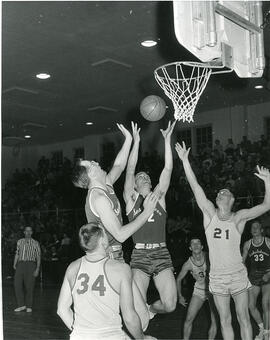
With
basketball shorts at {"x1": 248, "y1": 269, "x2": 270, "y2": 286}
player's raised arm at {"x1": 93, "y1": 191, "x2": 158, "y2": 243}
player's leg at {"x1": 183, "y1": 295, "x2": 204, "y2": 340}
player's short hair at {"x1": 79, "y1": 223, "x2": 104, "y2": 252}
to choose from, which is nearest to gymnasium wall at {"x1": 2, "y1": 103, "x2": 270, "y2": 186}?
basketball shorts at {"x1": 248, "y1": 269, "x2": 270, "y2": 286}

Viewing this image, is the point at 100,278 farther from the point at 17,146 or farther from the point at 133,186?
the point at 17,146

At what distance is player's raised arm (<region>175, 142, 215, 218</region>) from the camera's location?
6.71 meters

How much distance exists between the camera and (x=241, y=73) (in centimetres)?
522

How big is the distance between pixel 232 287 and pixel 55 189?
15.4m

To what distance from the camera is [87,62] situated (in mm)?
12875

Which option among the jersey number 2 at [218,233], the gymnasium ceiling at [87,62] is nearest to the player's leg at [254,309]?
the jersey number 2 at [218,233]

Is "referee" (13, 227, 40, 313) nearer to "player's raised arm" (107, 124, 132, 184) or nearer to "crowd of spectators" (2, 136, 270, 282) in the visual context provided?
"crowd of spectators" (2, 136, 270, 282)

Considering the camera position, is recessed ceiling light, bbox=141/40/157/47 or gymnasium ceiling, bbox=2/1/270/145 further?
recessed ceiling light, bbox=141/40/157/47

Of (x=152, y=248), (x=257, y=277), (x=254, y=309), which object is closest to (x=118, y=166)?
(x=152, y=248)

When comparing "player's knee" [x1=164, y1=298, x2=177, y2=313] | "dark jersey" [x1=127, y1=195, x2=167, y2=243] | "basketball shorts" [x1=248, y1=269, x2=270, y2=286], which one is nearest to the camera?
"player's knee" [x1=164, y1=298, x2=177, y2=313]

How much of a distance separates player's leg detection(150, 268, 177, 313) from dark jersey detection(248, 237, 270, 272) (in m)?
3.34

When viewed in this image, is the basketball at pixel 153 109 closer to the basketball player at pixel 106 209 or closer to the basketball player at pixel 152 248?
the basketball player at pixel 152 248

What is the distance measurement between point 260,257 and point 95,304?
555 centimetres

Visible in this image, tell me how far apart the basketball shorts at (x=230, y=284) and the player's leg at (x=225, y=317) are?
76 millimetres
